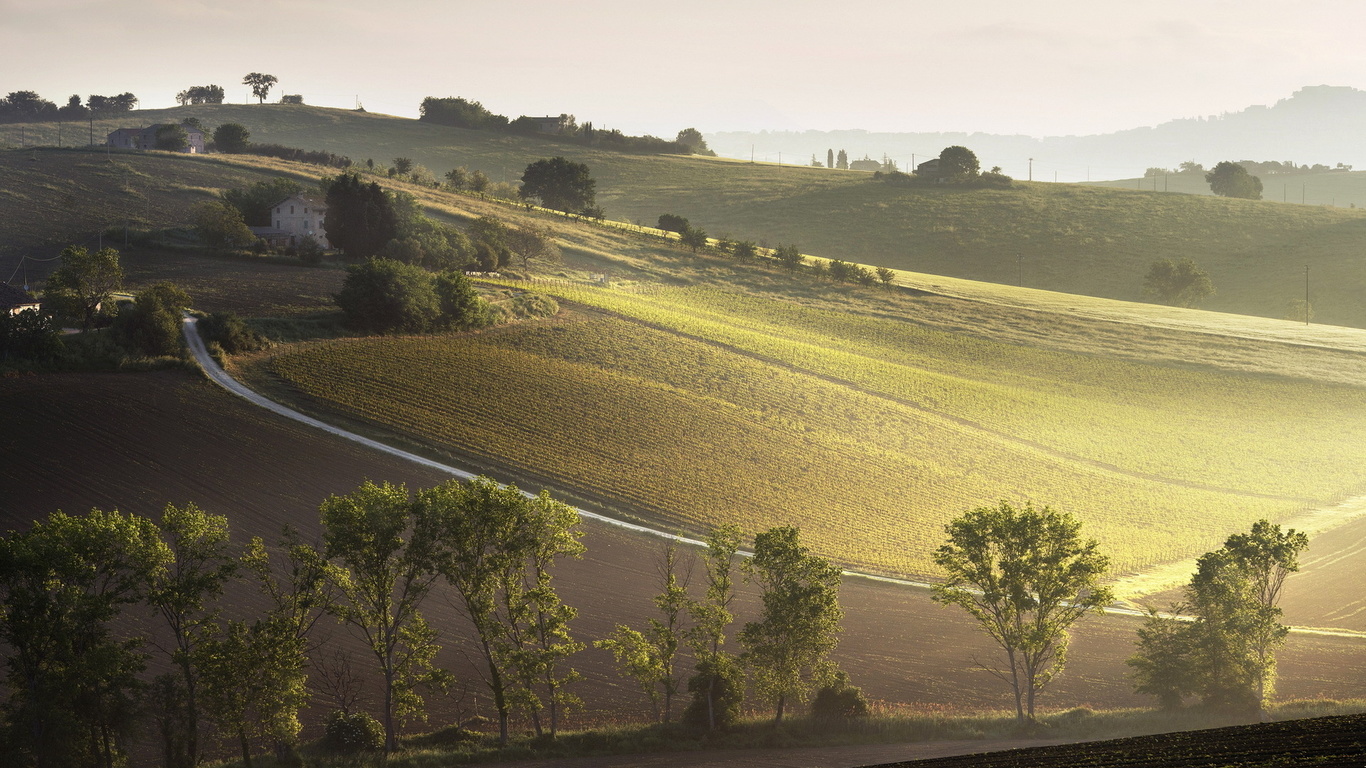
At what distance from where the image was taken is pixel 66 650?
25500 millimetres

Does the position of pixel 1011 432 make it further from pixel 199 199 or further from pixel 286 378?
pixel 199 199

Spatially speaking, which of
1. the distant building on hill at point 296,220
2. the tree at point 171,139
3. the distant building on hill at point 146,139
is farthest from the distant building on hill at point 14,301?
the distant building on hill at point 146,139

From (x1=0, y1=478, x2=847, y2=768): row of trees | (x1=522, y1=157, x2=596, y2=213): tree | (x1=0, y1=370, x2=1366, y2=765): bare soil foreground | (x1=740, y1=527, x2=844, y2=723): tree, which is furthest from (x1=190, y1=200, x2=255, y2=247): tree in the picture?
(x1=740, y1=527, x2=844, y2=723): tree

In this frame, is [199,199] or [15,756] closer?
[15,756]

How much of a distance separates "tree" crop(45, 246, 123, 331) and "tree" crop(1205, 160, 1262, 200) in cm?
16267

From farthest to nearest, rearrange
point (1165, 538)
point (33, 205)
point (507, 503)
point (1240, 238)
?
point (1240, 238), point (33, 205), point (1165, 538), point (507, 503)

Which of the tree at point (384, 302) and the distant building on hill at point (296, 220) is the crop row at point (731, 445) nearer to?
the tree at point (384, 302)

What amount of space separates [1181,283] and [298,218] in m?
99.6

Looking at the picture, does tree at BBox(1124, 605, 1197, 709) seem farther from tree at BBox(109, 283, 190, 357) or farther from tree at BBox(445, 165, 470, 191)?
tree at BBox(445, 165, 470, 191)

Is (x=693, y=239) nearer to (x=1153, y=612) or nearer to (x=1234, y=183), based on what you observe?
(x=1153, y=612)

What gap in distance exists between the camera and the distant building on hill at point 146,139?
135625 millimetres

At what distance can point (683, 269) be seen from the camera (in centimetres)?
10500

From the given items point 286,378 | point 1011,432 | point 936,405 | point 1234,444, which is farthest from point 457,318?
point 1234,444

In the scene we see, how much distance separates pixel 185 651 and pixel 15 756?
4.36m
